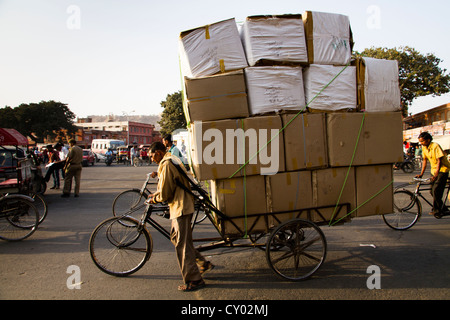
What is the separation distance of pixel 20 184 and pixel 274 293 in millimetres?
6844

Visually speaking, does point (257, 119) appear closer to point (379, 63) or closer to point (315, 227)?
point (315, 227)

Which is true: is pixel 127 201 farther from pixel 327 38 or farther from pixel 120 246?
pixel 327 38

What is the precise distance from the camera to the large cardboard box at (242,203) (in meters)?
3.41

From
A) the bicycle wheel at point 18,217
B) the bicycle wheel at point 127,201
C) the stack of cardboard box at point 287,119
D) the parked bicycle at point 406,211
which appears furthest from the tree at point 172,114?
the stack of cardboard box at point 287,119

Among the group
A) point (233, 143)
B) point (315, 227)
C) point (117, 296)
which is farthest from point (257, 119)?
point (117, 296)

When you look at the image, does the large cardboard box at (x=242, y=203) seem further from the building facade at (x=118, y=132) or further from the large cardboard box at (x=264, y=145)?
the building facade at (x=118, y=132)

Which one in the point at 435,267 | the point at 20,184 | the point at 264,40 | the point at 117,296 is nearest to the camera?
the point at 117,296

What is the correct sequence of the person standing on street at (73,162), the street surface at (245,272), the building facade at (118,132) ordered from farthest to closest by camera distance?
the building facade at (118,132) → the person standing on street at (73,162) → the street surface at (245,272)

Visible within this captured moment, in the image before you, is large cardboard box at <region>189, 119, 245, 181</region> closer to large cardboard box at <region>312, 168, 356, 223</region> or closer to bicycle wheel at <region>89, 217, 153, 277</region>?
large cardboard box at <region>312, 168, 356, 223</region>

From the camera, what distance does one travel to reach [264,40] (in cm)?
342

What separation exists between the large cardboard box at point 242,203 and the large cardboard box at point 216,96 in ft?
2.47

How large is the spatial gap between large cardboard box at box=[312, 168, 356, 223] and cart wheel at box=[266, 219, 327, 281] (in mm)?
259

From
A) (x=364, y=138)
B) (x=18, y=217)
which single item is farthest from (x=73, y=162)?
(x=364, y=138)

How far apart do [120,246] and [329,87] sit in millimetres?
3213
